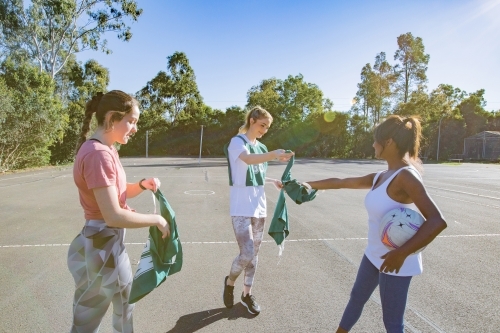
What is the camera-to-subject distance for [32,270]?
461cm

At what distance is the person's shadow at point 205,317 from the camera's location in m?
3.21

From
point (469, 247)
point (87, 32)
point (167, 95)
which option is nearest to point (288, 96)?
point (167, 95)

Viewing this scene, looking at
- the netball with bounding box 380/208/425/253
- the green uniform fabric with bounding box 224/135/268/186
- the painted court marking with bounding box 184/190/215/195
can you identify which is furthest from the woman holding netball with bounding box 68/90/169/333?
the painted court marking with bounding box 184/190/215/195

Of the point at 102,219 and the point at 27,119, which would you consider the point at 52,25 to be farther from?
the point at 102,219

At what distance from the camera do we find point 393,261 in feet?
7.07

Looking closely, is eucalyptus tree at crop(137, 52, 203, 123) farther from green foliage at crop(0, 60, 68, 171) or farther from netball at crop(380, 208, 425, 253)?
netball at crop(380, 208, 425, 253)

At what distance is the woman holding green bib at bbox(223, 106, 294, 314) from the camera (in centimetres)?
332

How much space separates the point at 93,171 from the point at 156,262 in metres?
0.73

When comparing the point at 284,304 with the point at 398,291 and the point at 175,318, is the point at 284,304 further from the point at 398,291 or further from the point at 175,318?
the point at 398,291

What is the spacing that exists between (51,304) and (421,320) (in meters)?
3.62

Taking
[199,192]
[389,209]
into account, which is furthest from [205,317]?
[199,192]

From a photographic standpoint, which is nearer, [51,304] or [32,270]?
[51,304]

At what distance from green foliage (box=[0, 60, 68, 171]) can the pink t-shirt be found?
1969 centimetres

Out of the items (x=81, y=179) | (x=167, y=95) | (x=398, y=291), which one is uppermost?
(x=167, y=95)
